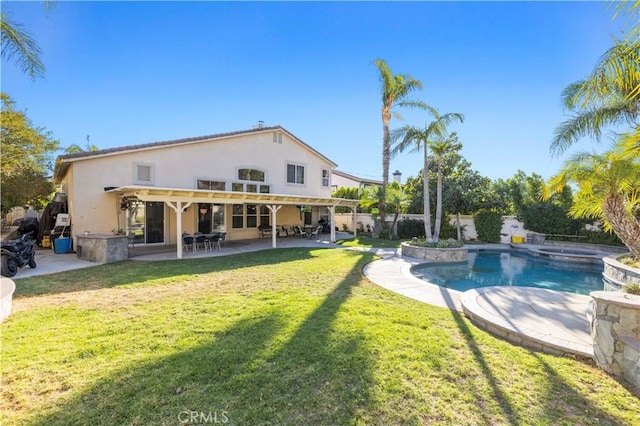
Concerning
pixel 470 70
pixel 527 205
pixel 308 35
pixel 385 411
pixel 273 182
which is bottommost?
pixel 385 411

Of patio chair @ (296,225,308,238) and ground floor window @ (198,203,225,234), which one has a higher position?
ground floor window @ (198,203,225,234)

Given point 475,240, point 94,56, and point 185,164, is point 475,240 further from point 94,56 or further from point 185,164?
point 94,56

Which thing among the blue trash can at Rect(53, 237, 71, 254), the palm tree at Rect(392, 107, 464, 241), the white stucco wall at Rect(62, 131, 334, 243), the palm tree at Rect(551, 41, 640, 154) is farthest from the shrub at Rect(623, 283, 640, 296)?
the blue trash can at Rect(53, 237, 71, 254)

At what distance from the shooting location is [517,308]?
6020 millimetres

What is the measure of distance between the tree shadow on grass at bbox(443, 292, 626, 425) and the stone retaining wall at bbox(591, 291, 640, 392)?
0.75 metres

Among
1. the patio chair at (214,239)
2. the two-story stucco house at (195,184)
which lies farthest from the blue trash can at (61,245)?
the patio chair at (214,239)

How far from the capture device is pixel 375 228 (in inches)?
882

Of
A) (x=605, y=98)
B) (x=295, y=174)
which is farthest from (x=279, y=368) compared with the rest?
(x=295, y=174)

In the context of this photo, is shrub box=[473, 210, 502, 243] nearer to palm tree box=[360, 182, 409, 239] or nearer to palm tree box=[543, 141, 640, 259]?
palm tree box=[360, 182, 409, 239]

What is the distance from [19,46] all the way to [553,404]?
33.9 feet

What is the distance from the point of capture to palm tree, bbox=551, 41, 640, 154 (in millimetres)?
5027

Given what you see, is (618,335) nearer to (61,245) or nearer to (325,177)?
(61,245)

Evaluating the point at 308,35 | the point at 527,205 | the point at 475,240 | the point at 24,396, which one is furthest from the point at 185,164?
the point at 527,205

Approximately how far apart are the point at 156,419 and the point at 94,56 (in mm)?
15502
